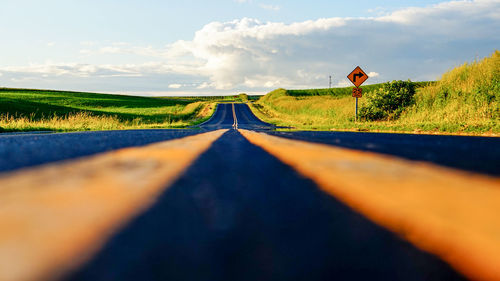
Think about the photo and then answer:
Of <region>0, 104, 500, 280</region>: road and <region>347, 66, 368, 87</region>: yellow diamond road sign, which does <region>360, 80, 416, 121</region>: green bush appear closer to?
<region>347, 66, 368, 87</region>: yellow diamond road sign

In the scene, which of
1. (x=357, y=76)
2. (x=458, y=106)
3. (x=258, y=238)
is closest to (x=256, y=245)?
(x=258, y=238)

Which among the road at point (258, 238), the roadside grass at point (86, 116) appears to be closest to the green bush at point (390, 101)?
the roadside grass at point (86, 116)

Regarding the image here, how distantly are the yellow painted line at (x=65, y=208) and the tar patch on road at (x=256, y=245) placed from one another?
16 centimetres

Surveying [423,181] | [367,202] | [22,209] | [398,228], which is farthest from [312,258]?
[423,181]

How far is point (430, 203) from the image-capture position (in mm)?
2676

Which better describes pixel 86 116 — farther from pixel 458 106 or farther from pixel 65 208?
pixel 65 208

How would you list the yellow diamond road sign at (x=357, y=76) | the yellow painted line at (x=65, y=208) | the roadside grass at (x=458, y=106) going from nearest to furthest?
the yellow painted line at (x=65, y=208), the roadside grass at (x=458, y=106), the yellow diamond road sign at (x=357, y=76)

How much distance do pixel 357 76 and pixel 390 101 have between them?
2807 millimetres

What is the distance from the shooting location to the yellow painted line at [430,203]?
5.88 feet

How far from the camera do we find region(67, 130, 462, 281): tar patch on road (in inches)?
60.5

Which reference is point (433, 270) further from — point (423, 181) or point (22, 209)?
point (22, 209)

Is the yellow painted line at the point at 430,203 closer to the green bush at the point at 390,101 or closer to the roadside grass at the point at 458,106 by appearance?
the roadside grass at the point at 458,106

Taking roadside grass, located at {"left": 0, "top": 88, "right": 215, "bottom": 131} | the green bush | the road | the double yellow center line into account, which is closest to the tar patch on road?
the road

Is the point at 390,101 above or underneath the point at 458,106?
above
